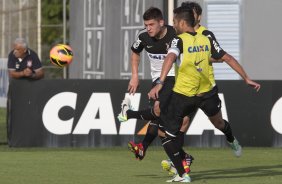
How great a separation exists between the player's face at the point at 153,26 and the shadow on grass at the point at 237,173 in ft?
6.22

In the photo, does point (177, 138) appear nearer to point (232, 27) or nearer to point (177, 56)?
point (177, 56)

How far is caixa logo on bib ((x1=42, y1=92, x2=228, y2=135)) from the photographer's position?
1950 cm

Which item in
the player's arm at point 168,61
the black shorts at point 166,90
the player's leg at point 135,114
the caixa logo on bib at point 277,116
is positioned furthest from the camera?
the caixa logo on bib at point 277,116

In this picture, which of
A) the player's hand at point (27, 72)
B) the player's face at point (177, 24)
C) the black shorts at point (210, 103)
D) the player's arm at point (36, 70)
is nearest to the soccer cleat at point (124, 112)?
the black shorts at point (210, 103)

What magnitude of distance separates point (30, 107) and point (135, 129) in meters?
1.84

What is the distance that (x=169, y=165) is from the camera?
14312 millimetres

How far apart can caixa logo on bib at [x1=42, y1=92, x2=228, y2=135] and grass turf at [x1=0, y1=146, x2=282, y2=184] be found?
404 mm

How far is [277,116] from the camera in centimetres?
1967

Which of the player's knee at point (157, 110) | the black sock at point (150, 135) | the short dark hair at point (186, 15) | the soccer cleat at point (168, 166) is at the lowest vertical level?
the soccer cleat at point (168, 166)

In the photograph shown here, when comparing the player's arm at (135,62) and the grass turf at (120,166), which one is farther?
the player's arm at (135,62)

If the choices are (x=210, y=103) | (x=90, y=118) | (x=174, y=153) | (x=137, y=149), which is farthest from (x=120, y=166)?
(x=90, y=118)

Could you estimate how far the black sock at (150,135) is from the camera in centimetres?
1502

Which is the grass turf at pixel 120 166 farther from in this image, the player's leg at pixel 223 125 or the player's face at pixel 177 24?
the player's face at pixel 177 24

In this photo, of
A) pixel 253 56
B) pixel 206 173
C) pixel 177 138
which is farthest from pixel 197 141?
pixel 253 56
